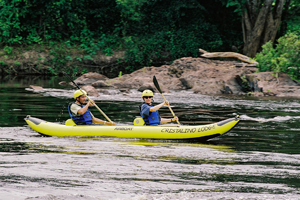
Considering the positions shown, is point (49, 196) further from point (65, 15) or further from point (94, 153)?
point (65, 15)

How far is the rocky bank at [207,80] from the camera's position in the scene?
17.4 m

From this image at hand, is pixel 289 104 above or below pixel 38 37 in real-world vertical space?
below

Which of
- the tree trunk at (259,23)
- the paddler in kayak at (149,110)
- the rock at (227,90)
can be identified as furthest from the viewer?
the tree trunk at (259,23)

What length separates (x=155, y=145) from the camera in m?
7.55

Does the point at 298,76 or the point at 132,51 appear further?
the point at 132,51

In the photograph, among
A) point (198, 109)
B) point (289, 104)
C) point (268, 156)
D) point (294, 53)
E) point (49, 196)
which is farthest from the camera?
point (294, 53)

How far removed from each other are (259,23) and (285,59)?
19.0ft

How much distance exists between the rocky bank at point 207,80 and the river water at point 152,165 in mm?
6440

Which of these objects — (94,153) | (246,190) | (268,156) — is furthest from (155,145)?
(246,190)

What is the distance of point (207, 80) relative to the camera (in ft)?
62.0

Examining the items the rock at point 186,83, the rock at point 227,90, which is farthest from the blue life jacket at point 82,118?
A: the rock at point 186,83

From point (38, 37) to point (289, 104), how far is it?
56.3 feet

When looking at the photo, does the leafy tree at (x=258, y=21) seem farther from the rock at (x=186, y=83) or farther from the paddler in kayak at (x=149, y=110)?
the paddler in kayak at (x=149, y=110)

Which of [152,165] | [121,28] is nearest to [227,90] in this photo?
[121,28]
